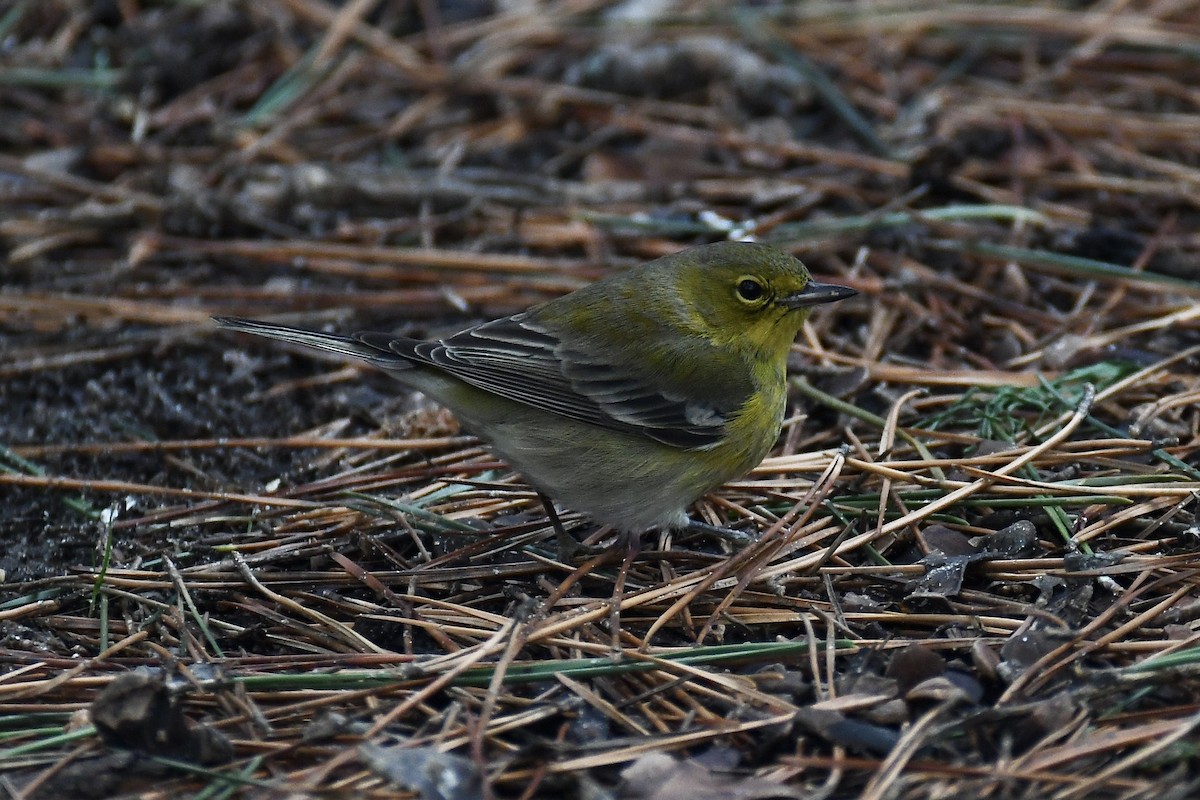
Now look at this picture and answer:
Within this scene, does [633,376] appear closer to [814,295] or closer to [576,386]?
[576,386]

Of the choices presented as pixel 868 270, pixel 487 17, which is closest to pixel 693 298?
pixel 868 270

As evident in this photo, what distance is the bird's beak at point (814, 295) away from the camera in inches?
180

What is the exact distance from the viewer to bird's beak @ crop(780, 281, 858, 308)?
456 centimetres

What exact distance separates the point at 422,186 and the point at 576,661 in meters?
3.80

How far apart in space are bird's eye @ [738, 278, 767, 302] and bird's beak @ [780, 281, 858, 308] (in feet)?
0.29

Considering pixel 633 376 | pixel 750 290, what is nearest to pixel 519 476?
pixel 633 376

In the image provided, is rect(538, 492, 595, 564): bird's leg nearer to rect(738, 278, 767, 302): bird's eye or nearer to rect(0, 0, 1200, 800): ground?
rect(0, 0, 1200, 800): ground

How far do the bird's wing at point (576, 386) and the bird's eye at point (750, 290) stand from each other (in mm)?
456

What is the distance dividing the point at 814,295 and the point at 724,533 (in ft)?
3.10

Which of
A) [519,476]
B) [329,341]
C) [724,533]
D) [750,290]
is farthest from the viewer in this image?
[519,476]

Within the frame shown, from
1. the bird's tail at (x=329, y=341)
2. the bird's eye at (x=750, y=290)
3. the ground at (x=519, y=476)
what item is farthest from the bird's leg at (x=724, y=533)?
the bird's tail at (x=329, y=341)

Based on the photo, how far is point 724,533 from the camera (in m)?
4.52

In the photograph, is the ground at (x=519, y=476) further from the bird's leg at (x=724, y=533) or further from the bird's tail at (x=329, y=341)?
the bird's tail at (x=329, y=341)

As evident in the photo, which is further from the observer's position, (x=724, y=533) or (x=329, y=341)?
(x=329, y=341)
